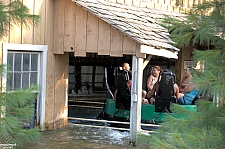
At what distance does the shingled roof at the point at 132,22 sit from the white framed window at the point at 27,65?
1378 millimetres

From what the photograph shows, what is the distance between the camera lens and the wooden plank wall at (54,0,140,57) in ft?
27.2

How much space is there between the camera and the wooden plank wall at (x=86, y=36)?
8289 mm

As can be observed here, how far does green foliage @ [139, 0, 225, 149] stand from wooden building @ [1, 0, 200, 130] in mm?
3946

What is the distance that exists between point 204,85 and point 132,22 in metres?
5.60

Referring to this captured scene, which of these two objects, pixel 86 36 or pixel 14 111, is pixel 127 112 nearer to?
pixel 86 36

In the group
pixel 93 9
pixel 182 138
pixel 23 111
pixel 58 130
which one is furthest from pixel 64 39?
pixel 182 138

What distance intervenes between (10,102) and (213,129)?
1798 mm

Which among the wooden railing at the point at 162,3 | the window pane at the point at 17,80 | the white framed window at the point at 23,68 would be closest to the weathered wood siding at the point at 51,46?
the white framed window at the point at 23,68

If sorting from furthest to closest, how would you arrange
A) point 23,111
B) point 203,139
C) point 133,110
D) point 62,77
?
point 62,77
point 133,110
point 23,111
point 203,139

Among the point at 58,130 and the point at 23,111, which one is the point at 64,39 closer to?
the point at 58,130

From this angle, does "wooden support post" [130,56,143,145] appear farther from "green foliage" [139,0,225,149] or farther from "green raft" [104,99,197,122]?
"green foliage" [139,0,225,149]

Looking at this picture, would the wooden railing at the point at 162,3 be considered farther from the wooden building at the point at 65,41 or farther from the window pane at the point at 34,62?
the window pane at the point at 34,62

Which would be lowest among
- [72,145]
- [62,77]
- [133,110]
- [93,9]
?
[72,145]

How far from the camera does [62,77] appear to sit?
9789 millimetres
